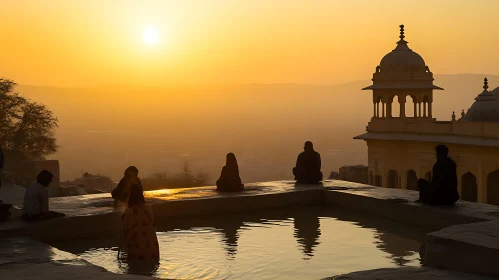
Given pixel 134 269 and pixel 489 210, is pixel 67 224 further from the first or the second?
pixel 489 210

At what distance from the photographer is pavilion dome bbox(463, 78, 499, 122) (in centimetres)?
3309

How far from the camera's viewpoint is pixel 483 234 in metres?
7.93

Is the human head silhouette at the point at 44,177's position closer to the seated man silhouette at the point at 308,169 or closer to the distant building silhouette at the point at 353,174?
the seated man silhouette at the point at 308,169

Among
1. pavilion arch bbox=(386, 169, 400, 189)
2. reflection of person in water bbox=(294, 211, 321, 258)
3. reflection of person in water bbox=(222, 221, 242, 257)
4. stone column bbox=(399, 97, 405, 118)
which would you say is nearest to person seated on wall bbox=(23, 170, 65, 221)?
reflection of person in water bbox=(222, 221, 242, 257)

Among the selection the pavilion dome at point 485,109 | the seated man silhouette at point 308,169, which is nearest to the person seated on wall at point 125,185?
the seated man silhouette at point 308,169

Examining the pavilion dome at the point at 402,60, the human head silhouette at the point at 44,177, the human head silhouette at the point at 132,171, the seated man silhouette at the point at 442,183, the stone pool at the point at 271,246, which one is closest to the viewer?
the stone pool at the point at 271,246

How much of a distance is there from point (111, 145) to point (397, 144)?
121m

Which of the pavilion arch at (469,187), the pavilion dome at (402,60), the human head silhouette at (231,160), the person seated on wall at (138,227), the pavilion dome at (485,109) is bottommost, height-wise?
the pavilion arch at (469,187)

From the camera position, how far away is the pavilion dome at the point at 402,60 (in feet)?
123

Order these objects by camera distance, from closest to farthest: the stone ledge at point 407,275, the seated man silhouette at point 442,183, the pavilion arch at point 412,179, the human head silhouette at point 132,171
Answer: the stone ledge at point 407,275
the human head silhouette at point 132,171
the seated man silhouette at point 442,183
the pavilion arch at point 412,179

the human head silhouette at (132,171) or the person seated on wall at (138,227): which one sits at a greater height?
the human head silhouette at (132,171)

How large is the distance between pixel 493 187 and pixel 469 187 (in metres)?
1.75

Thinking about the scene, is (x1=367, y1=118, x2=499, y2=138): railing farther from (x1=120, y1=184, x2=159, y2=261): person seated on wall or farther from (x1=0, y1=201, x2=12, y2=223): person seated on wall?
(x1=120, y1=184, x2=159, y2=261): person seated on wall

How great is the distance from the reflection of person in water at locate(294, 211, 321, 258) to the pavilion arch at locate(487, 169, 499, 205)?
2078 centimetres
